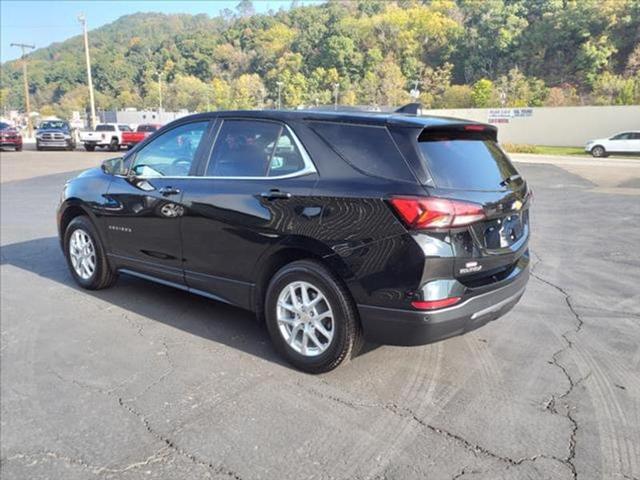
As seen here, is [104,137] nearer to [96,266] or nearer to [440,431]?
[96,266]

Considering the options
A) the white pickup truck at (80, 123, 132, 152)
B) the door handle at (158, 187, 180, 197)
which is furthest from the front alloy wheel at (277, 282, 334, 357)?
the white pickup truck at (80, 123, 132, 152)

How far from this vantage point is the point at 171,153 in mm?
4531

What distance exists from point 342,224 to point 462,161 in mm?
895

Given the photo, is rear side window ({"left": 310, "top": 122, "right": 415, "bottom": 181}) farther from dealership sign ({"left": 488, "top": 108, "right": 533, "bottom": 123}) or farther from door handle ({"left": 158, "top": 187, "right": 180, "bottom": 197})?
dealership sign ({"left": 488, "top": 108, "right": 533, "bottom": 123})

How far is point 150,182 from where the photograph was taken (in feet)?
14.9

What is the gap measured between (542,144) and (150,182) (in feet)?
161

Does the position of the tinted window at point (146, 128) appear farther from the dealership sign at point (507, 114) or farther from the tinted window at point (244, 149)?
the dealership sign at point (507, 114)

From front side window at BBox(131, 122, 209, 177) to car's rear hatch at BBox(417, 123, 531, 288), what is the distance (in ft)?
6.53

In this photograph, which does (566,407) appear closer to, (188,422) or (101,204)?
(188,422)

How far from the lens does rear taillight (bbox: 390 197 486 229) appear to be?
117 inches

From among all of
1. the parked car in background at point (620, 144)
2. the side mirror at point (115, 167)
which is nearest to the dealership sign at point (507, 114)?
the parked car in background at point (620, 144)

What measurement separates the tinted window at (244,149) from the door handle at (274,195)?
0.18 meters

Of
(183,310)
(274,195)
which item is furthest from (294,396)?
(183,310)

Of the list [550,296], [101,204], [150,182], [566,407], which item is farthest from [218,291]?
[550,296]
